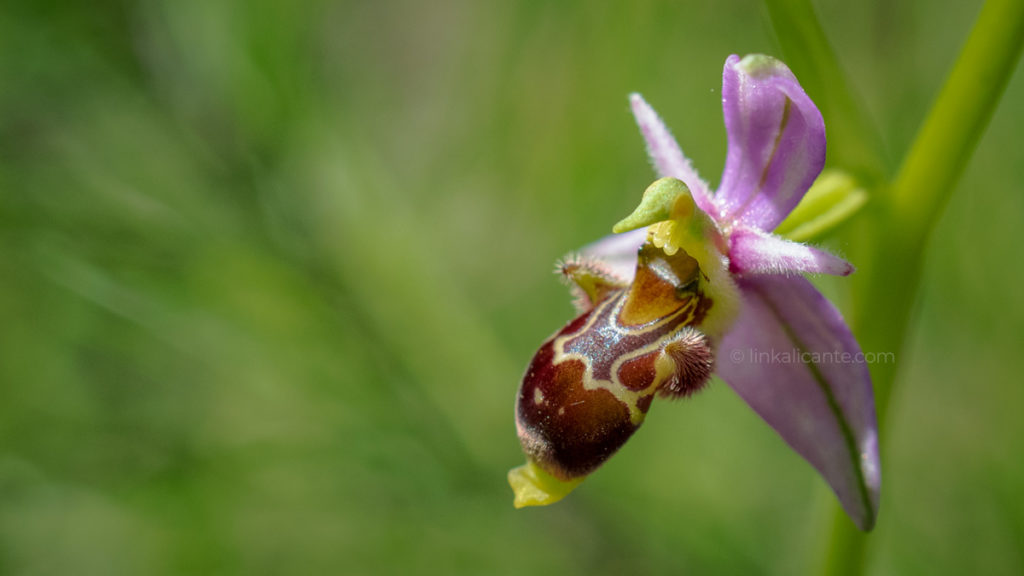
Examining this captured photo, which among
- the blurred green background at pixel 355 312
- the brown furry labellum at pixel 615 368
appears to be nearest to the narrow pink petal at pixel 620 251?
the brown furry labellum at pixel 615 368

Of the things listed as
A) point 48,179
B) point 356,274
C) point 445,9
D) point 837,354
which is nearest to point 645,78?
point 356,274

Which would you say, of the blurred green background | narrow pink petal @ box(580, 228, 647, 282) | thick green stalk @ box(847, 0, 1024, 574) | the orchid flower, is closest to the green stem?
thick green stalk @ box(847, 0, 1024, 574)

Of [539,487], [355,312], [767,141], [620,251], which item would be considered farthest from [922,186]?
[355,312]

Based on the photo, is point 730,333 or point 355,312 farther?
point 355,312

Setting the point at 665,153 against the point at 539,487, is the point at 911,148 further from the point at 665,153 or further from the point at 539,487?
the point at 539,487

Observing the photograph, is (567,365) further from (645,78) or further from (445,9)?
(445,9)

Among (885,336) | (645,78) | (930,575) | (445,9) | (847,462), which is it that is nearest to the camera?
(847,462)
